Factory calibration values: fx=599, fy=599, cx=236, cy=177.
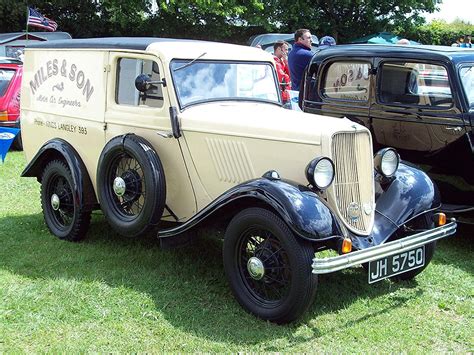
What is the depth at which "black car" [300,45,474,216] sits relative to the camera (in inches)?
227

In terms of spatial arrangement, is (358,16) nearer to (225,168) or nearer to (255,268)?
(225,168)

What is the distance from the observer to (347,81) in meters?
6.79

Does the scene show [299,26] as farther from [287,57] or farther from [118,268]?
[118,268]

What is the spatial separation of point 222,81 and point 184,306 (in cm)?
193

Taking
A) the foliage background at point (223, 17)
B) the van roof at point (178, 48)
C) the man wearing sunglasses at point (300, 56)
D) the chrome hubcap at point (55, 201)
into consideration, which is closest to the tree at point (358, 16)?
the foliage background at point (223, 17)

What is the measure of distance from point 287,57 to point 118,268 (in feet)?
18.2

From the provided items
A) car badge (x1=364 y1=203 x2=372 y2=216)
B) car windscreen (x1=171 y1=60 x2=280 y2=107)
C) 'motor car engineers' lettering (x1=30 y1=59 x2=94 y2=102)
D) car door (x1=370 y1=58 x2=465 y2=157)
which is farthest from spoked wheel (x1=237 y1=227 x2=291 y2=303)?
car door (x1=370 y1=58 x2=465 y2=157)

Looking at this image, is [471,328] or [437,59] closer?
[471,328]

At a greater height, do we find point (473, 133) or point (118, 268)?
point (473, 133)

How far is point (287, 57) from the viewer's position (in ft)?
31.1

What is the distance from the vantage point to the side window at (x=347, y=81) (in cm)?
658

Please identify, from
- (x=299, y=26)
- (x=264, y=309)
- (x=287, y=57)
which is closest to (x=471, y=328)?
(x=264, y=309)

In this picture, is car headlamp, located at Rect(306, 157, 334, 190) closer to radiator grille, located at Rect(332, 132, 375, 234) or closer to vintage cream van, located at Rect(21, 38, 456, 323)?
vintage cream van, located at Rect(21, 38, 456, 323)

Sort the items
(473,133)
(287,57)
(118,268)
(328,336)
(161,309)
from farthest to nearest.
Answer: (287,57)
(473,133)
(118,268)
(161,309)
(328,336)
